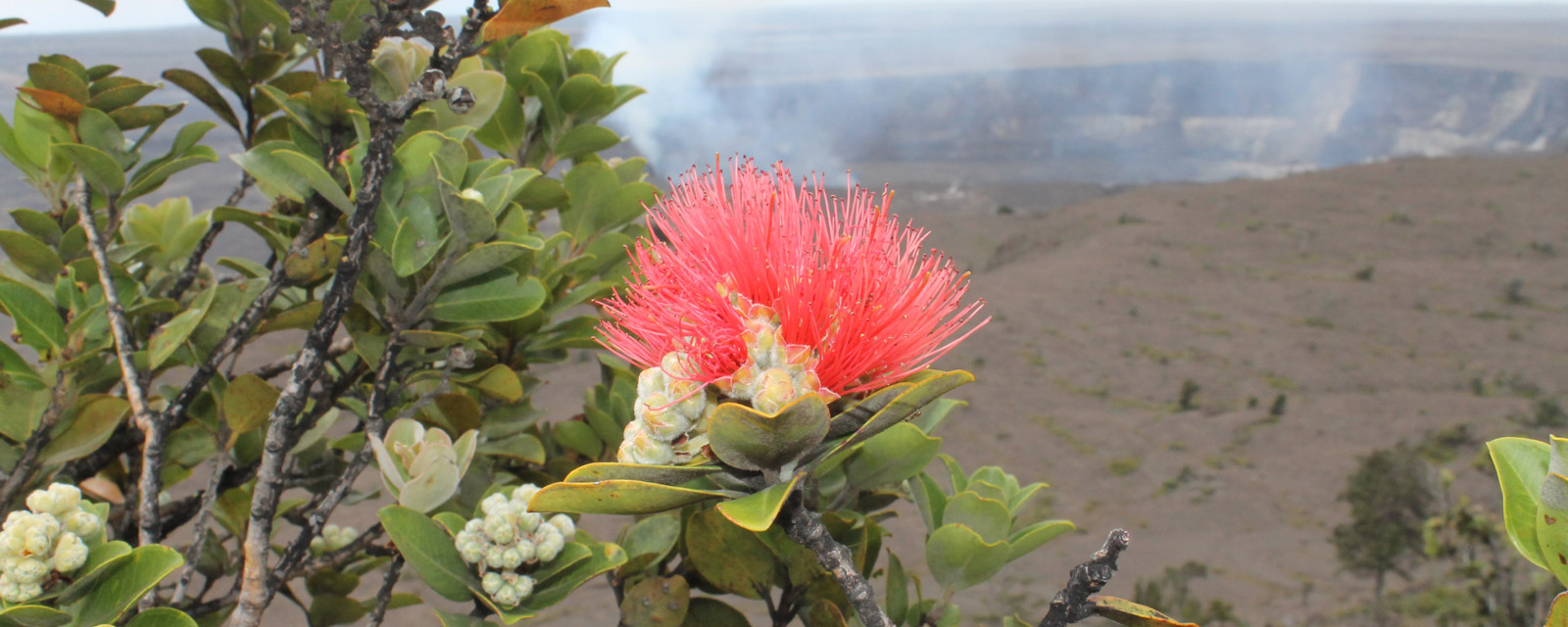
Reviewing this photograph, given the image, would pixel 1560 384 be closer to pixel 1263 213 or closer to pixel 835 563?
pixel 1263 213

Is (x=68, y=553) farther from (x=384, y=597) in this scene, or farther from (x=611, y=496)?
(x=611, y=496)

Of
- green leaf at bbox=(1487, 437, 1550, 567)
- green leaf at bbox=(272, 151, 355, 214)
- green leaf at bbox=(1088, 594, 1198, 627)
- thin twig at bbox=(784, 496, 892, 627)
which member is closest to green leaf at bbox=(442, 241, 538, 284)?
green leaf at bbox=(272, 151, 355, 214)

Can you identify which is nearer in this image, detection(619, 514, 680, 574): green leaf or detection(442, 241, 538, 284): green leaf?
detection(442, 241, 538, 284): green leaf

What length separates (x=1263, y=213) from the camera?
1980cm

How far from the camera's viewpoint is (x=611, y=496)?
0.68 metres

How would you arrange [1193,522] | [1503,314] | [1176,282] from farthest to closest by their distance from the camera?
[1176,282], [1503,314], [1193,522]

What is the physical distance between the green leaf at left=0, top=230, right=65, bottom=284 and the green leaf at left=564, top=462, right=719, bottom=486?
1222mm

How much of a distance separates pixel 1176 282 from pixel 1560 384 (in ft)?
Answer: 18.2

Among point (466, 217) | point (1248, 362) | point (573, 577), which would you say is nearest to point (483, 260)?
point (466, 217)

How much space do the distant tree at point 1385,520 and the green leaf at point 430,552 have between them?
6.59 m

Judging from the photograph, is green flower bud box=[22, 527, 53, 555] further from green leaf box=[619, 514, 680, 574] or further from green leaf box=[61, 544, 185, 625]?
green leaf box=[619, 514, 680, 574]

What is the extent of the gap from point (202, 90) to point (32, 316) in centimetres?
54

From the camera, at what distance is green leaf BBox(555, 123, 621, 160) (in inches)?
64.6

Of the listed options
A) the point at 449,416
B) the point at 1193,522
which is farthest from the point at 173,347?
the point at 1193,522
